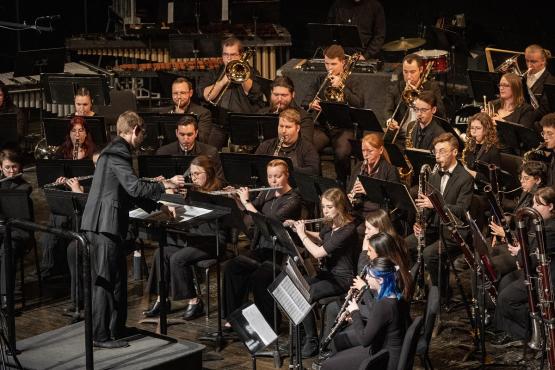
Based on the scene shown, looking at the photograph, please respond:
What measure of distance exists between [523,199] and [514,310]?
993mm

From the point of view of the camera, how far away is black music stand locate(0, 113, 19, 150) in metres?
10.2

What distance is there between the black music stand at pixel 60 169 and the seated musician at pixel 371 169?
2161mm

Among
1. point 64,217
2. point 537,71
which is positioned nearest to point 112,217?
point 64,217

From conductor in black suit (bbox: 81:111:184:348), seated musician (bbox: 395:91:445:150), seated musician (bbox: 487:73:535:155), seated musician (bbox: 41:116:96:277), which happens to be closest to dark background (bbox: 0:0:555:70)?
seated musician (bbox: 487:73:535:155)

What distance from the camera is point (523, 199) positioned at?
27.3 ft

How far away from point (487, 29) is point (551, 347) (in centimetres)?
841

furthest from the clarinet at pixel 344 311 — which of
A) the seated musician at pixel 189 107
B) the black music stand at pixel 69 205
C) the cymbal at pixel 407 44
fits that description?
the cymbal at pixel 407 44

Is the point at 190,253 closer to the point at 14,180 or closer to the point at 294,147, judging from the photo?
the point at 294,147

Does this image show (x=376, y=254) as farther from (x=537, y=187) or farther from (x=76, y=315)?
(x=76, y=315)

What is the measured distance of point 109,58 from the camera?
16.1 metres

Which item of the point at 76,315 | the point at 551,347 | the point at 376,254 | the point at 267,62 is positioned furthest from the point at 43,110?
the point at 551,347

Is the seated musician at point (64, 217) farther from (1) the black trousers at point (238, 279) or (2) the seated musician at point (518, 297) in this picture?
(2) the seated musician at point (518, 297)

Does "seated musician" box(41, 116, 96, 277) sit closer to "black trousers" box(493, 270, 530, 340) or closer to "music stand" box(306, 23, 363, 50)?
"music stand" box(306, 23, 363, 50)

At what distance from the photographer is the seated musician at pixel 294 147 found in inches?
368
